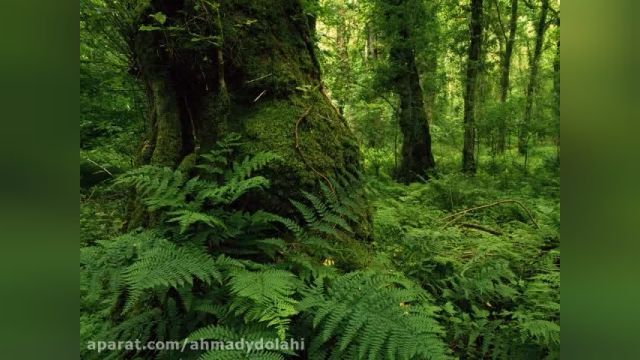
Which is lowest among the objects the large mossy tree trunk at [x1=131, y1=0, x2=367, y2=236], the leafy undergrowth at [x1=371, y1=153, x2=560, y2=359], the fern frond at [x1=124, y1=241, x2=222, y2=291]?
the leafy undergrowth at [x1=371, y1=153, x2=560, y2=359]

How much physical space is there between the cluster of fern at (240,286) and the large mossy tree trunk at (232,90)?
356 mm

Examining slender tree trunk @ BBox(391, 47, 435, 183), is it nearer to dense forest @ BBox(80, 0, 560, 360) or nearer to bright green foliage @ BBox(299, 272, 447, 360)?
dense forest @ BBox(80, 0, 560, 360)

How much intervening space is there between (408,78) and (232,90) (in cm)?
604

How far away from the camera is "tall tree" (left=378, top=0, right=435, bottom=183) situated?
779cm

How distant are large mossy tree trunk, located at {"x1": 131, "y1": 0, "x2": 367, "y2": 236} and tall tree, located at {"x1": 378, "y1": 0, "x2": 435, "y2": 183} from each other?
477 centimetres

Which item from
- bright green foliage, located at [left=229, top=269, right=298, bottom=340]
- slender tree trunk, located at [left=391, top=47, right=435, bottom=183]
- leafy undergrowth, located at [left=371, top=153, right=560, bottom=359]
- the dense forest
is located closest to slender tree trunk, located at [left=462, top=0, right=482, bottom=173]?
slender tree trunk, located at [left=391, top=47, right=435, bottom=183]

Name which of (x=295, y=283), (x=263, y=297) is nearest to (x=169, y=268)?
(x=263, y=297)

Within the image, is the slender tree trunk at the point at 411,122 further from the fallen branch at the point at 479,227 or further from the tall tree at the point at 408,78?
the fallen branch at the point at 479,227

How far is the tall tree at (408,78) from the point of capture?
779 centimetres

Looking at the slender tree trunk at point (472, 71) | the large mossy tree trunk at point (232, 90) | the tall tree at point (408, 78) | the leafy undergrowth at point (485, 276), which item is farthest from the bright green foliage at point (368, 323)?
the slender tree trunk at point (472, 71)

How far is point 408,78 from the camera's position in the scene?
28.3ft
